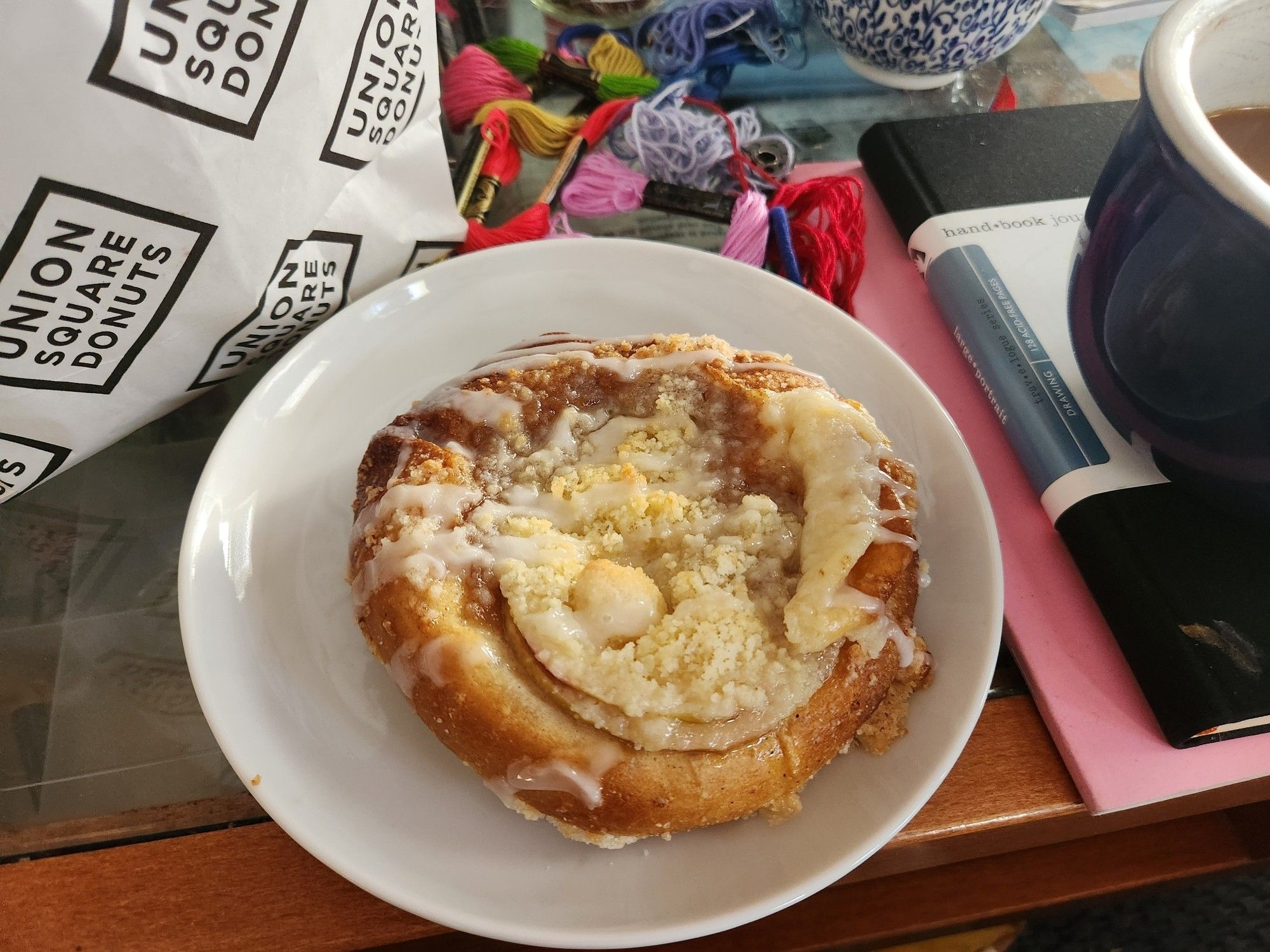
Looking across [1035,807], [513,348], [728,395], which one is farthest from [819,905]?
[513,348]

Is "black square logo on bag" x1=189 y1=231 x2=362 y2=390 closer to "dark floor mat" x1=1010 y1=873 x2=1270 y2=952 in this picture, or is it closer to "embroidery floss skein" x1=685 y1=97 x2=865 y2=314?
"embroidery floss skein" x1=685 y1=97 x2=865 y2=314

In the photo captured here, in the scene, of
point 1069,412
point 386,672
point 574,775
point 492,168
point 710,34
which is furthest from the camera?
point 710,34

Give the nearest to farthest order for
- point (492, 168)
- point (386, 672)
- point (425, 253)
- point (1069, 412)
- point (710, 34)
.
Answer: point (386, 672) < point (1069, 412) < point (425, 253) < point (492, 168) < point (710, 34)

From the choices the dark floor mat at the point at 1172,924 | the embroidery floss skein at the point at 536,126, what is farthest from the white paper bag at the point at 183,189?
the dark floor mat at the point at 1172,924

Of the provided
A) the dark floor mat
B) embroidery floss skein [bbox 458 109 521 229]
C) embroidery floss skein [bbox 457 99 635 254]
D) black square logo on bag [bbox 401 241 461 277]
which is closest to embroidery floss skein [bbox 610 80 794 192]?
embroidery floss skein [bbox 457 99 635 254]

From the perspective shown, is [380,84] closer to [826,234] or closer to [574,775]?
[826,234]

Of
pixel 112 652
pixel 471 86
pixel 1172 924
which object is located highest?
pixel 471 86

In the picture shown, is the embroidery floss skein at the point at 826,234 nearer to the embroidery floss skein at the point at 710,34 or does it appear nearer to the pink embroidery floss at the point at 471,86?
the embroidery floss skein at the point at 710,34

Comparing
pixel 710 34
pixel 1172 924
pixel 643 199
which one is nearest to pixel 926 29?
pixel 710 34

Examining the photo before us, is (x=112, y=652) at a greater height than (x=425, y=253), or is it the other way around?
(x=425, y=253)
